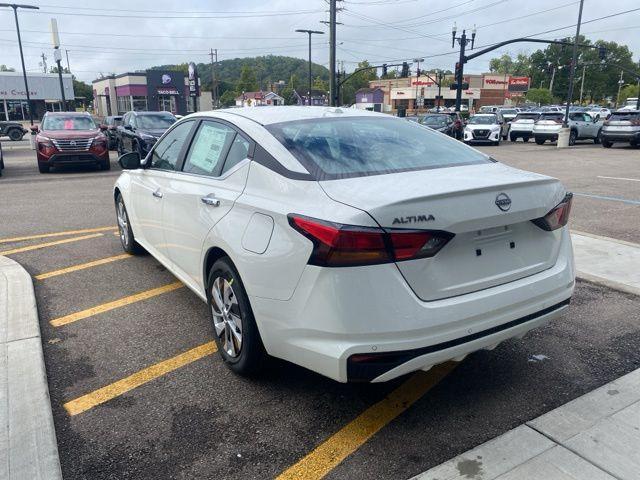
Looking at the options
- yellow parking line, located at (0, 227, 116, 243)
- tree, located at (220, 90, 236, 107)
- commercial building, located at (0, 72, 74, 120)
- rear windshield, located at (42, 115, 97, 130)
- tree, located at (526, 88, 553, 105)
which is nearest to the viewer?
yellow parking line, located at (0, 227, 116, 243)

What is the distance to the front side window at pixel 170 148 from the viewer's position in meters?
4.31

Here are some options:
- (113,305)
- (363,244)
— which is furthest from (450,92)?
(363,244)

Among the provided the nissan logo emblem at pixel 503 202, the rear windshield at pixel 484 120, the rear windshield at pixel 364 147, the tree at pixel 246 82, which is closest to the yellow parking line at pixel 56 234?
the rear windshield at pixel 364 147

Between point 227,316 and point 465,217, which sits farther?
point 227,316

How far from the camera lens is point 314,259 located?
247 cm

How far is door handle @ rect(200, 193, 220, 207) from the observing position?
10.9 feet

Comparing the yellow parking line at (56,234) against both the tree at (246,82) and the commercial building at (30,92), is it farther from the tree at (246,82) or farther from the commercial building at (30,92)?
the tree at (246,82)

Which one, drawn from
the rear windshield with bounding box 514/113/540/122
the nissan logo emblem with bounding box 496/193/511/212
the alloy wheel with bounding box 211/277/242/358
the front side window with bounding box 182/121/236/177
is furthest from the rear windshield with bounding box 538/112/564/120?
the alloy wheel with bounding box 211/277/242/358

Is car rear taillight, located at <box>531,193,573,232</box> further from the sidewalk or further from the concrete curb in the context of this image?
the concrete curb

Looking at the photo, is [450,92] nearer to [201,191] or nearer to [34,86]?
[34,86]

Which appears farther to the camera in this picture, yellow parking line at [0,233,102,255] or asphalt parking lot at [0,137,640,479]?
yellow parking line at [0,233,102,255]

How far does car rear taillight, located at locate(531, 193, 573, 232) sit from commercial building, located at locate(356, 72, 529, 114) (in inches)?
3941

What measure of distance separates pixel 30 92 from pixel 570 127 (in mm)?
51832

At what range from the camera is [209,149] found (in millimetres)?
3822
